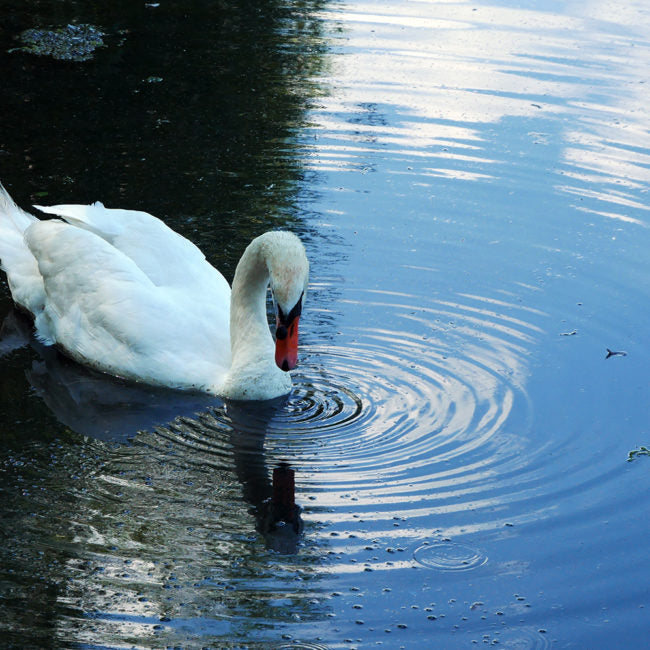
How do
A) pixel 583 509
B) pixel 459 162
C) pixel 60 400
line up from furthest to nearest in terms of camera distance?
1. pixel 459 162
2. pixel 60 400
3. pixel 583 509

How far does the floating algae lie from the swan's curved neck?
303 inches

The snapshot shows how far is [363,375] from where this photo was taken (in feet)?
25.1

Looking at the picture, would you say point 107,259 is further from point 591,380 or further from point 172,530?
point 591,380

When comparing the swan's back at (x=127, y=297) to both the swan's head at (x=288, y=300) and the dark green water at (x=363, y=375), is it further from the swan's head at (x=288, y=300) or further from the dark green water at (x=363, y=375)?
the swan's head at (x=288, y=300)

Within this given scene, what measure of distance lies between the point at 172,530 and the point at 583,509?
2.25 m

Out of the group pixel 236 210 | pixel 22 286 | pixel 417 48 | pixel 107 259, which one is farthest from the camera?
pixel 417 48

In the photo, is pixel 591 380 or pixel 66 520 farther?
pixel 591 380

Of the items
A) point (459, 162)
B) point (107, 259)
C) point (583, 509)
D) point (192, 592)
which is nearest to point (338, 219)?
point (459, 162)

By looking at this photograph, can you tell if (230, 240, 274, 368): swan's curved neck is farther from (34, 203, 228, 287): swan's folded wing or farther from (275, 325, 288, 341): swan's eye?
(275, 325, 288, 341): swan's eye

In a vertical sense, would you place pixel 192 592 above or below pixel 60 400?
above

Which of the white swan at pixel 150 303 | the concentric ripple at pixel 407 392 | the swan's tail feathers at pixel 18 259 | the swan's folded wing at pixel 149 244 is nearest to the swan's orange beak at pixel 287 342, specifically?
the white swan at pixel 150 303

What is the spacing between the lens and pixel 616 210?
10633 millimetres

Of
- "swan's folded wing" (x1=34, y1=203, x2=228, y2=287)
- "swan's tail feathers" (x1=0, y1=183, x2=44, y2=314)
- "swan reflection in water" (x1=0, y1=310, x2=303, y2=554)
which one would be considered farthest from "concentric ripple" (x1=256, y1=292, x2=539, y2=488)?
"swan's tail feathers" (x1=0, y1=183, x2=44, y2=314)

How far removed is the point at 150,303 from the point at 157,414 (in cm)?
87
